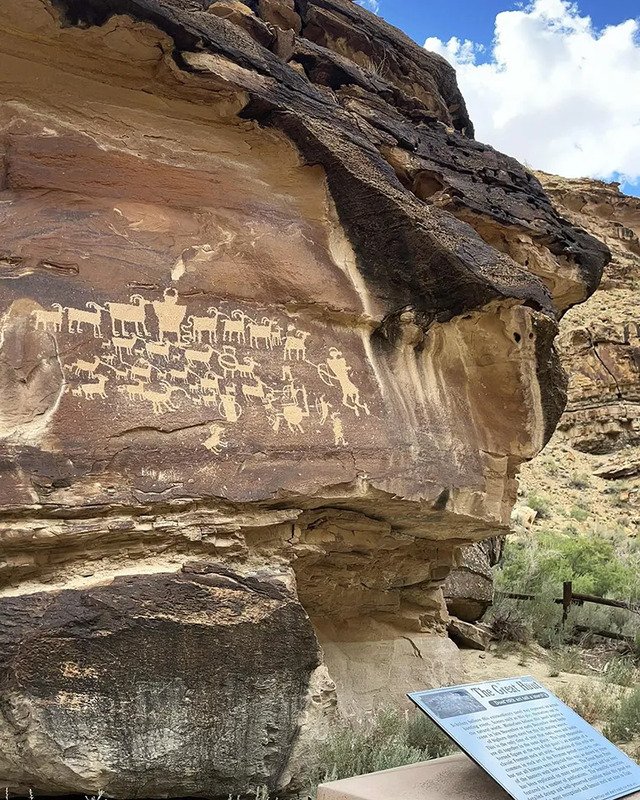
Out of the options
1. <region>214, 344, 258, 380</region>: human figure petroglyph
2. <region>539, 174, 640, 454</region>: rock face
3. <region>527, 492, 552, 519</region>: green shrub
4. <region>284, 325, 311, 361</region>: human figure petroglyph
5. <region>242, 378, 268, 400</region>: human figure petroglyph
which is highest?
<region>539, 174, 640, 454</region>: rock face

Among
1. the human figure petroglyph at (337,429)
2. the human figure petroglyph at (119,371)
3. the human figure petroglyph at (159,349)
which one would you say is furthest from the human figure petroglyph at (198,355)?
the human figure petroglyph at (337,429)

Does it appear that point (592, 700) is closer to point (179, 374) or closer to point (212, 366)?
point (212, 366)

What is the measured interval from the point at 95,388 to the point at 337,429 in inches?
56.5

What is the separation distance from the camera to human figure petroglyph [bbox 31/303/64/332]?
3711mm

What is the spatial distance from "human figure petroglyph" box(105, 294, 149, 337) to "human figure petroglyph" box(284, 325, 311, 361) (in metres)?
0.88

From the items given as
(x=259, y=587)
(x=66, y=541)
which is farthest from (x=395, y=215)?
(x=66, y=541)

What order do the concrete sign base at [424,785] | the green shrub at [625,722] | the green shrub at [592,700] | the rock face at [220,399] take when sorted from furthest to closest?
the green shrub at [592,700]
the green shrub at [625,722]
the rock face at [220,399]
the concrete sign base at [424,785]

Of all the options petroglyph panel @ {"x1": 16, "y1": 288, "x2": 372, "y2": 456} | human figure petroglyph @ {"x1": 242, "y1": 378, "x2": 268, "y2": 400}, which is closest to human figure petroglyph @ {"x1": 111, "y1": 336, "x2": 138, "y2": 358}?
petroglyph panel @ {"x1": 16, "y1": 288, "x2": 372, "y2": 456}

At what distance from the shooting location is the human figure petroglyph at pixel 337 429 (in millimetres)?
4262

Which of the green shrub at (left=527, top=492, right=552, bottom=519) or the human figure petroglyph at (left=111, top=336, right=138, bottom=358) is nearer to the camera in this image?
the human figure petroglyph at (left=111, top=336, right=138, bottom=358)

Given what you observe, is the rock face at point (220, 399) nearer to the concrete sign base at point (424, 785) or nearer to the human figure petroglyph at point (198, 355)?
the human figure petroglyph at point (198, 355)

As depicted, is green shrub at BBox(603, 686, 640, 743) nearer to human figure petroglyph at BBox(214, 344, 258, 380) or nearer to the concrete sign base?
the concrete sign base

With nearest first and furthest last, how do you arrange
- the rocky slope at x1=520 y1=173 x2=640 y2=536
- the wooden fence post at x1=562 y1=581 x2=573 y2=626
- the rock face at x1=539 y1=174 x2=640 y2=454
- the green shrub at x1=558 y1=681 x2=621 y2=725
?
the green shrub at x1=558 y1=681 x2=621 y2=725 < the wooden fence post at x1=562 y1=581 x2=573 y2=626 < the rocky slope at x1=520 y1=173 x2=640 y2=536 < the rock face at x1=539 y1=174 x2=640 y2=454

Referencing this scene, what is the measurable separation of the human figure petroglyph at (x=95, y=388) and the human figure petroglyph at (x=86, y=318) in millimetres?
261
